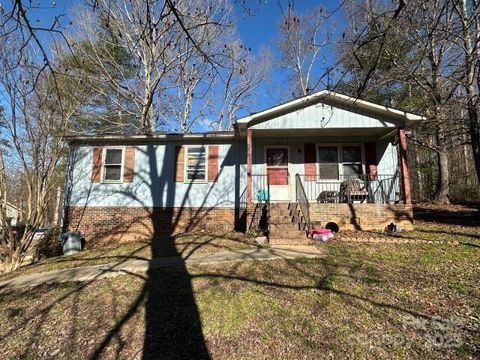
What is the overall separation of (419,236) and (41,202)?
37.0ft

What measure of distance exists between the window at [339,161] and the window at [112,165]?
302 inches

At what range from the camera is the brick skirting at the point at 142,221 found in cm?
1195

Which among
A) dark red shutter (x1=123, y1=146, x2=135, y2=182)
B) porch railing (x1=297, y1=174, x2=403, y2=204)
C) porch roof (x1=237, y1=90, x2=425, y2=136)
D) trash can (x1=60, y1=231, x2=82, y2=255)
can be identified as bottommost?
trash can (x1=60, y1=231, x2=82, y2=255)

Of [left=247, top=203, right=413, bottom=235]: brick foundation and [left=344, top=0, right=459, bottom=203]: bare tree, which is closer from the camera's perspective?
[left=344, top=0, right=459, bottom=203]: bare tree

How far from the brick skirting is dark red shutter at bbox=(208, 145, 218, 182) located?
49.0 inches

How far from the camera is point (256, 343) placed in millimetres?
3980

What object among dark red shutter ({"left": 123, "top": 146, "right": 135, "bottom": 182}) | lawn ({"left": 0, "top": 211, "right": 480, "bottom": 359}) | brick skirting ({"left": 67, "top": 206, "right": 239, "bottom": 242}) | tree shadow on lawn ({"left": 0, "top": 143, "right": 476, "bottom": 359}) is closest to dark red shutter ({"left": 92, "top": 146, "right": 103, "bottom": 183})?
dark red shutter ({"left": 123, "top": 146, "right": 135, "bottom": 182})

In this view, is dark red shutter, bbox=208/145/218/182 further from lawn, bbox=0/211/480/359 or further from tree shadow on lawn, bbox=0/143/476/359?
lawn, bbox=0/211/480/359

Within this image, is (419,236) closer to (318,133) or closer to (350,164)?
(350,164)

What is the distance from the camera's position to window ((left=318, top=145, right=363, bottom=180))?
12.0m

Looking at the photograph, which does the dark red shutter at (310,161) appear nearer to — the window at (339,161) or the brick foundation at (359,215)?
the window at (339,161)

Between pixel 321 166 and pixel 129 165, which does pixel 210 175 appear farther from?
pixel 321 166

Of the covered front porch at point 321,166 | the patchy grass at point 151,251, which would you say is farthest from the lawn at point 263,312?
the covered front porch at point 321,166

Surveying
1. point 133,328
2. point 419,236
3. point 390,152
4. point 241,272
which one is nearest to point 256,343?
point 133,328
